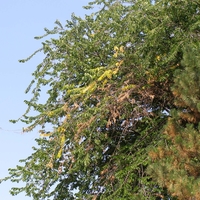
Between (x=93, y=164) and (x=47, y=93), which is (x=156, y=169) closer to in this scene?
(x=93, y=164)

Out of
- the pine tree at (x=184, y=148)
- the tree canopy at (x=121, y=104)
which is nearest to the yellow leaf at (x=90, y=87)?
the tree canopy at (x=121, y=104)

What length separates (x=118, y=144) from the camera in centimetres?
1005

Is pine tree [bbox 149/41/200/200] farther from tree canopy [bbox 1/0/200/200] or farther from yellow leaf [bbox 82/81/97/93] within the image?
yellow leaf [bbox 82/81/97/93]

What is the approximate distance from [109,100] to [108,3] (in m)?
3.01

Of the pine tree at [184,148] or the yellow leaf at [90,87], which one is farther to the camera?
the yellow leaf at [90,87]

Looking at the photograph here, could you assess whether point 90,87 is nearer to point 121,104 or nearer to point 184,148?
point 121,104

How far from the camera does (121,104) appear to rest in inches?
369

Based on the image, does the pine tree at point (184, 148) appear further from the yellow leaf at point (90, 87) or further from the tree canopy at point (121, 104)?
the yellow leaf at point (90, 87)

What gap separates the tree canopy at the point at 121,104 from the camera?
7.89 meters

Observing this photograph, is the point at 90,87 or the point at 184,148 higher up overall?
the point at 90,87

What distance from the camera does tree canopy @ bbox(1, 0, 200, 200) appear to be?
7.89 m

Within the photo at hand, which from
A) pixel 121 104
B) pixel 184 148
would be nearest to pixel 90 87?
pixel 121 104

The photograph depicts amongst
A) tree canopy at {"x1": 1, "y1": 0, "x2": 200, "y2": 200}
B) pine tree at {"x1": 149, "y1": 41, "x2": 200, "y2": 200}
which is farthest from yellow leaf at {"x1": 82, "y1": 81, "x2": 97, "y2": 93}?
pine tree at {"x1": 149, "y1": 41, "x2": 200, "y2": 200}

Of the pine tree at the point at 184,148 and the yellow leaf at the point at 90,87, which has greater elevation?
the yellow leaf at the point at 90,87
